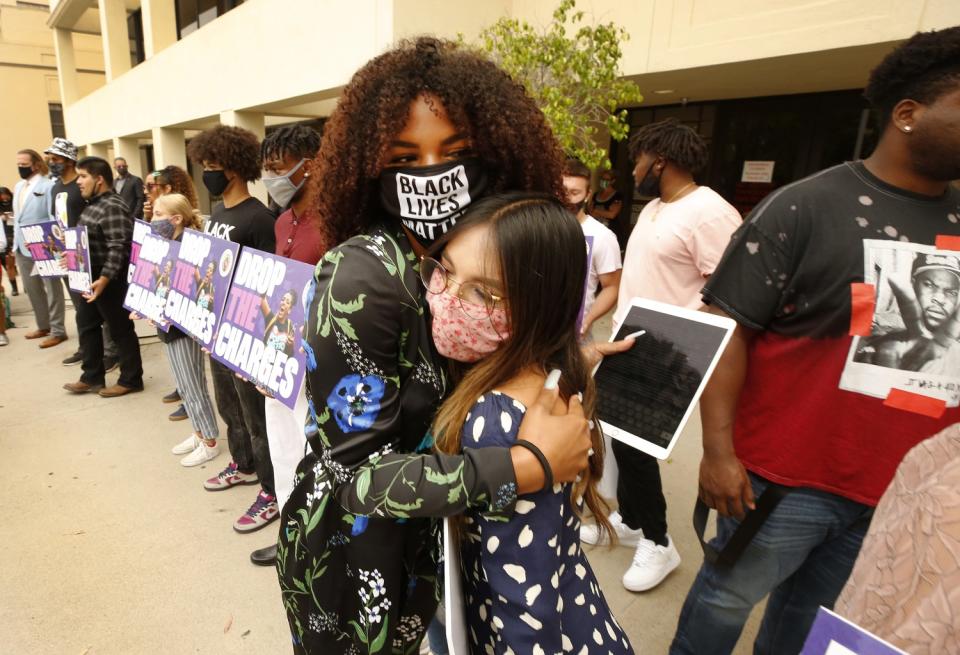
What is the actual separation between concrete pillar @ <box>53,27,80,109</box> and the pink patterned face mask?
2657 cm

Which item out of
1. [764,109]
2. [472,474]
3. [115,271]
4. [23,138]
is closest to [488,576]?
[472,474]

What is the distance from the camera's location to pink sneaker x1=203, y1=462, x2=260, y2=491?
11.2 feet

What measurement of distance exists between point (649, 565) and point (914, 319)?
67.8 inches

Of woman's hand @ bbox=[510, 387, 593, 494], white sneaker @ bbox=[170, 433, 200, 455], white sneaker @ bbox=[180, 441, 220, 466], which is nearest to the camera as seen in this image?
woman's hand @ bbox=[510, 387, 593, 494]

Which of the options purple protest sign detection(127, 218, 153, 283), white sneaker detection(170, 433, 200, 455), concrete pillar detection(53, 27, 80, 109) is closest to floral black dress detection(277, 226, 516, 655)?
white sneaker detection(170, 433, 200, 455)

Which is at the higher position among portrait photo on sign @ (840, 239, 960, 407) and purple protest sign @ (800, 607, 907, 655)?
portrait photo on sign @ (840, 239, 960, 407)

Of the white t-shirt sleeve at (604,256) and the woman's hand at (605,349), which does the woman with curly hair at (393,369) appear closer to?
the woman's hand at (605,349)

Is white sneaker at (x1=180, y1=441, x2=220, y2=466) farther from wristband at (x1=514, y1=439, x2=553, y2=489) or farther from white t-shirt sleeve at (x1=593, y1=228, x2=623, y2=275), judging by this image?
wristband at (x1=514, y1=439, x2=553, y2=489)

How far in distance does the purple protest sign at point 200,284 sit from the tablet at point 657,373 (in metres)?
2.15

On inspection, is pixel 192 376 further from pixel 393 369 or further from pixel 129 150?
pixel 129 150

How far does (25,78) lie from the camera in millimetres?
23250

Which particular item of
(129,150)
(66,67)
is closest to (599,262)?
(129,150)

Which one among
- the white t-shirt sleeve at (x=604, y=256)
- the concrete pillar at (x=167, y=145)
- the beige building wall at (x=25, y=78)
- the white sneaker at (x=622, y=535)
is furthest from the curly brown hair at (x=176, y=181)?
the beige building wall at (x=25, y=78)

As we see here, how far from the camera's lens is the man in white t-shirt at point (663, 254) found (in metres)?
2.41
